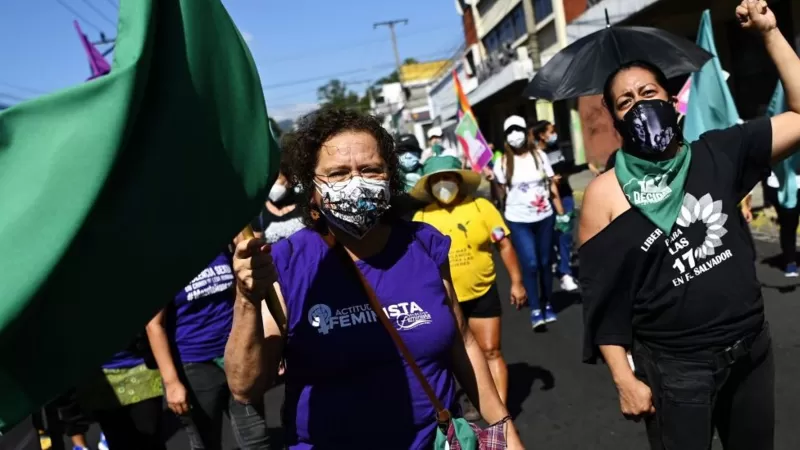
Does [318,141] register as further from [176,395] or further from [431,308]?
[176,395]

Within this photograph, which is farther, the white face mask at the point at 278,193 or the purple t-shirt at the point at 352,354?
the white face mask at the point at 278,193

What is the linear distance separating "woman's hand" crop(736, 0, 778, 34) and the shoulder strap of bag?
167cm

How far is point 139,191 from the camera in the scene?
55.0 inches

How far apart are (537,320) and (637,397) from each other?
4.00 metres

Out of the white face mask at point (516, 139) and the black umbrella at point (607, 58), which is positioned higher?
the black umbrella at point (607, 58)

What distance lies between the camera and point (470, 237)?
15.7 ft

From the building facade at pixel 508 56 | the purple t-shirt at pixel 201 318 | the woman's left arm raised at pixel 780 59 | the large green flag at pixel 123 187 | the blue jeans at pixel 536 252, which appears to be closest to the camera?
the large green flag at pixel 123 187

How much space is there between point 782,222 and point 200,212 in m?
6.63

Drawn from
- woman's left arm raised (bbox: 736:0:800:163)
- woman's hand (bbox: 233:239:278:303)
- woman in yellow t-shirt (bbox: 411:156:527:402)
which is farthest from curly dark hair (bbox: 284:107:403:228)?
woman in yellow t-shirt (bbox: 411:156:527:402)

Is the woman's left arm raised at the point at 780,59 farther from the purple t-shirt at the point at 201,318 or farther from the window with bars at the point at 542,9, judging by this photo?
the window with bars at the point at 542,9

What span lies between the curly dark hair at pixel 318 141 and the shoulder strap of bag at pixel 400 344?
25cm

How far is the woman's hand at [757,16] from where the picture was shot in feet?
8.42

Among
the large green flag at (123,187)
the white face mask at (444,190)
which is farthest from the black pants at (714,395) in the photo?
the white face mask at (444,190)

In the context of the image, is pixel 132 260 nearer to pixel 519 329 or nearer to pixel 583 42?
pixel 583 42
